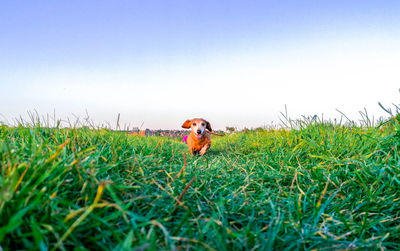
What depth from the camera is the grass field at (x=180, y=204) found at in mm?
1279

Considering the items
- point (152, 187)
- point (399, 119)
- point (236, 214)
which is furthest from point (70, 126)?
point (399, 119)

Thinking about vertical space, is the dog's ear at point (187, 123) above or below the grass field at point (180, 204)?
above

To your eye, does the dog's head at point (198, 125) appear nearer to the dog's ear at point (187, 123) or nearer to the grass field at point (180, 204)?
the dog's ear at point (187, 123)

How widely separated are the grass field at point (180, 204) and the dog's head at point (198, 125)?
11.5 feet

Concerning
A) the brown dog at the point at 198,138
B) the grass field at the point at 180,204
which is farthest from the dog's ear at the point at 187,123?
the grass field at the point at 180,204

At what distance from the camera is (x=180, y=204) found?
1.55m

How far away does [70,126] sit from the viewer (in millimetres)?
3404

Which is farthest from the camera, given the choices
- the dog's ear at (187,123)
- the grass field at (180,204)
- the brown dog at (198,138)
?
the dog's ear at (187,123)

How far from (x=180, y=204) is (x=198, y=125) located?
217 inches

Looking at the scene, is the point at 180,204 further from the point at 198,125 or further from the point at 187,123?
the point at 187,123

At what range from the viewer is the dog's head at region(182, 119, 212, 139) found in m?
6.88

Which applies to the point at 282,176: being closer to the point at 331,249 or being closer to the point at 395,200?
the point at 395,200

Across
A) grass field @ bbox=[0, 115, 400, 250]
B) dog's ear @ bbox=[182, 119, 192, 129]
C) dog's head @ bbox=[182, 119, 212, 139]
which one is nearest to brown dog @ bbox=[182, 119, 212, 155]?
dog's head @ bbox=[182, 119, 212, 139]

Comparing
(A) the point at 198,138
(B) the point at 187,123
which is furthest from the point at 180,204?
(B) the point at 187,123
